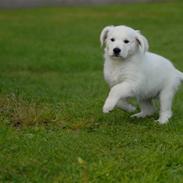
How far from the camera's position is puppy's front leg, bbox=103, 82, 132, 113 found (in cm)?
811

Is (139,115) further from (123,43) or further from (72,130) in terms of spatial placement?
(72,130)

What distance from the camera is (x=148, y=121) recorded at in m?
8.91

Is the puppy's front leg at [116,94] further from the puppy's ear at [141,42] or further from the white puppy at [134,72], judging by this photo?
the puppy's ear at [141,42]

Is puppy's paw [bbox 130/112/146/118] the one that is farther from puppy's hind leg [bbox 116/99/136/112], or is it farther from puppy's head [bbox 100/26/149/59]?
puppy's head [bbox 100/26/149/59]

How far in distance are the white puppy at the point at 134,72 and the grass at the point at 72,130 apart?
1.10 ft

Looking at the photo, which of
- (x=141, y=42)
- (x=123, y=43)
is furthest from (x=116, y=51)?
(x=141, y=42)

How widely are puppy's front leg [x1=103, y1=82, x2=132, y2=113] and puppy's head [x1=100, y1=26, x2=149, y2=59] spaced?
39cm

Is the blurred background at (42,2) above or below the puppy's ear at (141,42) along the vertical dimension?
below

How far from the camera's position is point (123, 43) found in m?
8.48

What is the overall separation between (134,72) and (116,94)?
50 cm

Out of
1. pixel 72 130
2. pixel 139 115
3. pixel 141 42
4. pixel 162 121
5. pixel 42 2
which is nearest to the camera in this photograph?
pixel 72 130

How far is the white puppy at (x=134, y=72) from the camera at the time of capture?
8422mm

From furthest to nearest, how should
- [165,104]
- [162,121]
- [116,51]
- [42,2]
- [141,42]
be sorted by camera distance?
[42,2] < [165,104] < [162,121] < [141,42] < [116,51]

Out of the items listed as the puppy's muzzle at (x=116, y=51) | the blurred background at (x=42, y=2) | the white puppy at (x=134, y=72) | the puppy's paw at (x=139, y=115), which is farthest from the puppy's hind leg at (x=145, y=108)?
the blurred background at (x=42, y=2)
